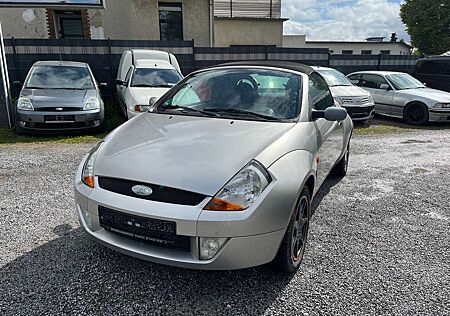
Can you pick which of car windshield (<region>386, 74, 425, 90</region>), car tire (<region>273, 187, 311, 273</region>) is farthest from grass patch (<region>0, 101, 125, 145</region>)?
car windshield (<region>386, 74, 425, 90</region>)

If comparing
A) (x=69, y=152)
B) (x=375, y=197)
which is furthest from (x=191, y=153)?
(x=69, y=152)

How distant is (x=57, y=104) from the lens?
673cm

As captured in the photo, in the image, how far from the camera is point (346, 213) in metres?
3.73

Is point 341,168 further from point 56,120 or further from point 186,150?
point 56,120

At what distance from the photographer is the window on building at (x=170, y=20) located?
14.7 meters

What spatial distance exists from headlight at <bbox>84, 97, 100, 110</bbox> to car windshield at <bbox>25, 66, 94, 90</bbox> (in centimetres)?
70

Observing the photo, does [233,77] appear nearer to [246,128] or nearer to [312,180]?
[246,128]

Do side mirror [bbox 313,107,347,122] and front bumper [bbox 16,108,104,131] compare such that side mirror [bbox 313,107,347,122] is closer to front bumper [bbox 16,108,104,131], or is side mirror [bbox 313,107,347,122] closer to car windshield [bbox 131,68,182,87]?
front bumper [bbox 16,108,104,131]

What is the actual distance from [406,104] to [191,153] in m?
9.58

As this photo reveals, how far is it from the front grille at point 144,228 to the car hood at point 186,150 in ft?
0.81

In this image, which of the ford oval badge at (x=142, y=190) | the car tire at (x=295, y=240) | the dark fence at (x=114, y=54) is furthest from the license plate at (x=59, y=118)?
the car tire at (x=295, y=240)

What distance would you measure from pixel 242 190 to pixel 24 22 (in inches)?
604

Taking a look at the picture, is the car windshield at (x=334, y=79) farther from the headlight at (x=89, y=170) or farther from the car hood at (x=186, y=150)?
the headlight at (x=89, y=170)

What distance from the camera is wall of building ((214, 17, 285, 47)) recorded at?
16.8 metres
